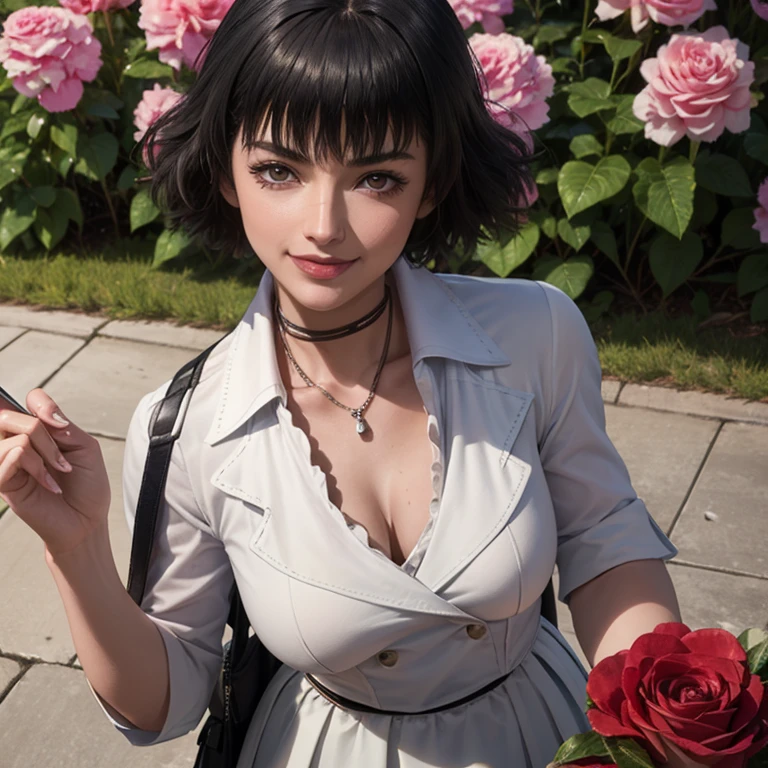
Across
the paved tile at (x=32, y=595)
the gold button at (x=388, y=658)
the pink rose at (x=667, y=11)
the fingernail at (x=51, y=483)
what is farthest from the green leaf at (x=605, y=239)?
the fingernail at (x=51, y=483)

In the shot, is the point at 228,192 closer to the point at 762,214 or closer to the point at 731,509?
the point at 731,509

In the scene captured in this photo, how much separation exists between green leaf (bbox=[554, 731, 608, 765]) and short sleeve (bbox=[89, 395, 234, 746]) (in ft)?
2.50

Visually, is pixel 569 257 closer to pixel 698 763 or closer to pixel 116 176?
pixel 116 176

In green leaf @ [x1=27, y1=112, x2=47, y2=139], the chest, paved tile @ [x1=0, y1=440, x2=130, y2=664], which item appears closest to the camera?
the chest

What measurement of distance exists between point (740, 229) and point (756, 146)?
1.06 ft

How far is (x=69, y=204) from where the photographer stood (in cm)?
559

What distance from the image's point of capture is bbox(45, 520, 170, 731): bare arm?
171 centimetres

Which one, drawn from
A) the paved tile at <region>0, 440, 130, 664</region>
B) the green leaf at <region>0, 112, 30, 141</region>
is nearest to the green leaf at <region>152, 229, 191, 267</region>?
the green leaf at <region>0, 112, 30, 141</region>

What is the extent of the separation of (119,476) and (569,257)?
6.73 ft

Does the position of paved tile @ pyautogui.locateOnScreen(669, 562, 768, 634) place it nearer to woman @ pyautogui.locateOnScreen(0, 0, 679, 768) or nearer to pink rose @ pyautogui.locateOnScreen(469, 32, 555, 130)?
woman @ pyautogui.locateOnScreen(0, 0, 679, 768)

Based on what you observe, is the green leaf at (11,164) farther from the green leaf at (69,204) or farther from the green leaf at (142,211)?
the green leaf at (142,211)

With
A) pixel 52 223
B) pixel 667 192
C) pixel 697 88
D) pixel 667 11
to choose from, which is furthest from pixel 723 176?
pixel 52 223

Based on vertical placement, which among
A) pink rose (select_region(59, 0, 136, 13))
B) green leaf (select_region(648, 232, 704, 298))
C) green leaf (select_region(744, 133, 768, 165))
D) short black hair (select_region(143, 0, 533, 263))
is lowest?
green leaf (select_region(648, 232, 704, 298))

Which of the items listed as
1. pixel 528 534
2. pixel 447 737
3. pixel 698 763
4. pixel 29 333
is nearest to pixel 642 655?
pixel 698 763
